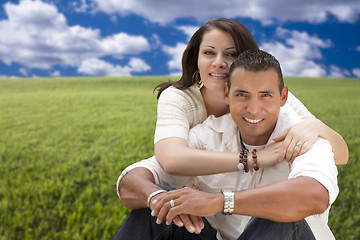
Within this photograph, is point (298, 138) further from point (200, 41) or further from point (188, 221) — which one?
point (200, 41)

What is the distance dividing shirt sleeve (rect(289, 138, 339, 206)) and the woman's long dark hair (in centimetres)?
88

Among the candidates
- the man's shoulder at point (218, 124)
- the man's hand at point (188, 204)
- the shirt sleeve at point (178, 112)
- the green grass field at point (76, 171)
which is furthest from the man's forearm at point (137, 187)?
the green grass field at point (76, 171)

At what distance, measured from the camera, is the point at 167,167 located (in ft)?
7.55

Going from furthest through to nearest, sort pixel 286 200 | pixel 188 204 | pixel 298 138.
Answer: pixel 298 138
pixel 188 204
pixel 286 200

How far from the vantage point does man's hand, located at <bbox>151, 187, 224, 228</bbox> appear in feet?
5.69

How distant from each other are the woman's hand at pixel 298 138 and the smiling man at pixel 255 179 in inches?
1.7

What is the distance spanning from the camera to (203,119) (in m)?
2.80

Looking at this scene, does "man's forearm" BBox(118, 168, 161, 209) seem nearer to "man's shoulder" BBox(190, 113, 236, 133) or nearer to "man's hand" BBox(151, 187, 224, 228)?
"man's hand" BBox(151, 187, 224, 228)

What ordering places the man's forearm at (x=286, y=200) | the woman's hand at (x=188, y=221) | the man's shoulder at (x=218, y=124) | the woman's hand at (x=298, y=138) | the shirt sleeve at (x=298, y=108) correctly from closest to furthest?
1. the man's forearm at (x=286, y=200)
2. the woman's hand at (x=188, y=221)
3. the woman's hand at (x=298, y=138)
4. the man's shoulder at (x=218, y=124)
5. the shirt sleeve at (x=298, y=108)

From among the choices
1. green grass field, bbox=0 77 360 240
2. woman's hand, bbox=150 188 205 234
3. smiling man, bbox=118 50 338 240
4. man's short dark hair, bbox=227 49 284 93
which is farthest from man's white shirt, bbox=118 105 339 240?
green grass field, bbox=0 77 360 240

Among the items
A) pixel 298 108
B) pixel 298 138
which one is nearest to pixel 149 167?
pixel 298 138

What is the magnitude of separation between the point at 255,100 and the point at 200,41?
0.83 meters

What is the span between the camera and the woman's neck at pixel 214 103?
2.74 m

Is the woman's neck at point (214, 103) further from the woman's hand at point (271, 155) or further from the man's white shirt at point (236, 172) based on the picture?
the woman's hand at point (271, 155)
